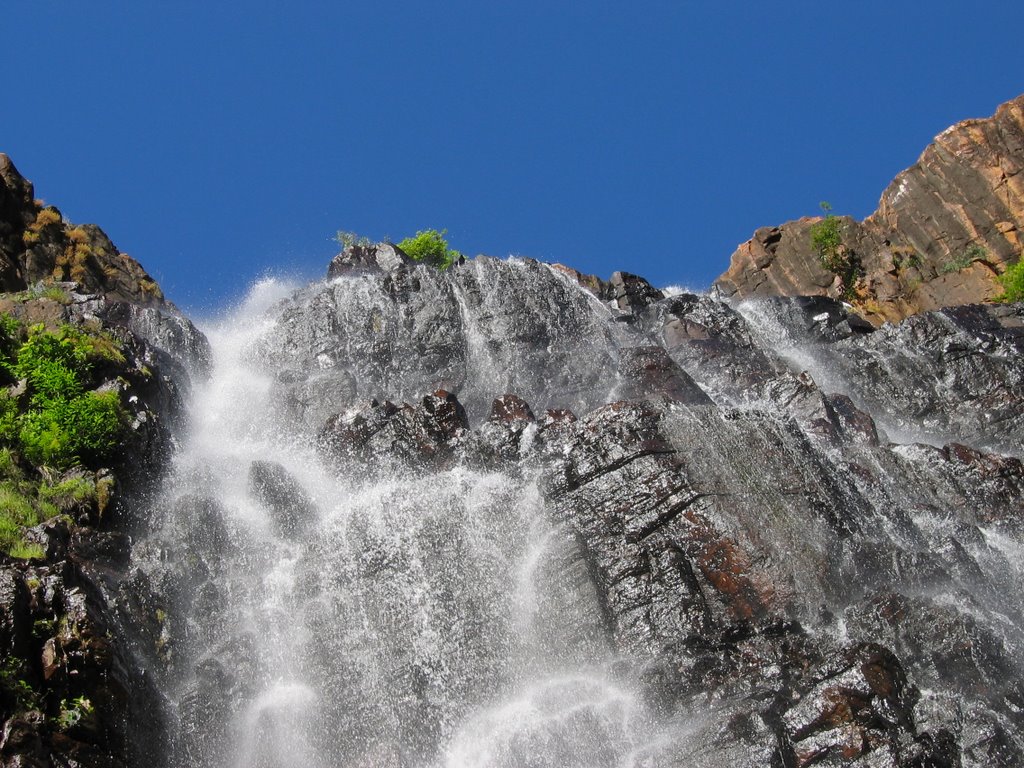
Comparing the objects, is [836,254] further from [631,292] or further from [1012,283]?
[631,292]

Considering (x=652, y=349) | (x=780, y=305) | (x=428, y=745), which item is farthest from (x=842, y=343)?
(x=428, y=745)

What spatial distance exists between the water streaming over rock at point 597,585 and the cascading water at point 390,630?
0.16 ft

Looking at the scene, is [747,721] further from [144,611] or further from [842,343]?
[842,343]

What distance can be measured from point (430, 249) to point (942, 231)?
81.8 ft

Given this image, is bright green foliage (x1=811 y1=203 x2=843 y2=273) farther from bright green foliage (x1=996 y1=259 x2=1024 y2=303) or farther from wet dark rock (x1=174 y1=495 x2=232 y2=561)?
wet dark rock (x1=174 y1=495 x2=232 y2=561)

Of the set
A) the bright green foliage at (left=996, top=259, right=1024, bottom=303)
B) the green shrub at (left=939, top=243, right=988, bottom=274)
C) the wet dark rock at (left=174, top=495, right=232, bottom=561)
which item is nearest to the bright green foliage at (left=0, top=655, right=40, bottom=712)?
the wet dark rock at (left=174, top=495, right=232, bottom=561)

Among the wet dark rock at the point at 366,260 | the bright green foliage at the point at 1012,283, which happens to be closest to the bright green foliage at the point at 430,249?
the wet dark rock at the point at 366,260

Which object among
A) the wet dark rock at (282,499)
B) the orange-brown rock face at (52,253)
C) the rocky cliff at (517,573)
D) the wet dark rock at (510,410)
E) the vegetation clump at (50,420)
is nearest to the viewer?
the rocky cliff at (517,573)

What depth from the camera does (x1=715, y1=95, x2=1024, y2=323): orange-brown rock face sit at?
38.4 m

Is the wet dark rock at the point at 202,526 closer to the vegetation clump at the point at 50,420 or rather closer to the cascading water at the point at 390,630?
the cascading water at the point at 390,630

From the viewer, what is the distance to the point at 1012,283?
35.4 meters

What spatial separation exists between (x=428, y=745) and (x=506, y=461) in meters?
7.10

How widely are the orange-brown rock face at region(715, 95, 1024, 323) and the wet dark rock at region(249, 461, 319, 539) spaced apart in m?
28.6

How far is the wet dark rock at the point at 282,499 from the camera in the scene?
20219 mm
